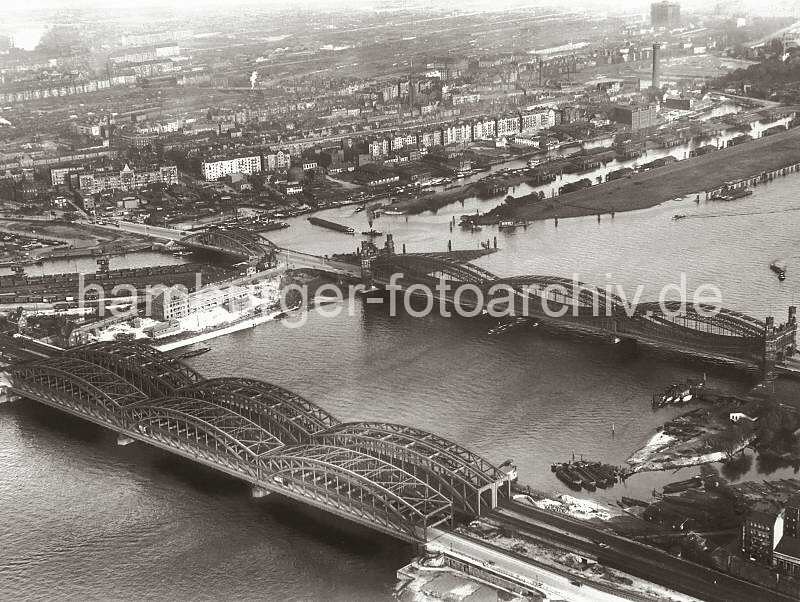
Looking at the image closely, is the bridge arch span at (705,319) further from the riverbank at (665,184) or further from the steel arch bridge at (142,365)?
the riverbank at (665,184)

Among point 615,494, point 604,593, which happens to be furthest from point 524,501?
point 604,593

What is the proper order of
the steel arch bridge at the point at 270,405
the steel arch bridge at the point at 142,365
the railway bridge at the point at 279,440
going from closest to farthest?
the railway bridge at the point at 279,440, the steel arch bridge at the point at 270,405, the steel arch bridge at the point at 142,365

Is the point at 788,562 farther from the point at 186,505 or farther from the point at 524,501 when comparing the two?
the point at 186,505

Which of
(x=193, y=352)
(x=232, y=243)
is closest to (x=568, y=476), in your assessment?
(x=193, y=352)

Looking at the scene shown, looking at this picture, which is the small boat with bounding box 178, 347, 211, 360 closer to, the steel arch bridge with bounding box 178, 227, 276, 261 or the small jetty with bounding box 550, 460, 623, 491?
the steel arch bridge with bounding box 178, 227, 276, 261

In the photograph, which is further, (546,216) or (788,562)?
(546,216)

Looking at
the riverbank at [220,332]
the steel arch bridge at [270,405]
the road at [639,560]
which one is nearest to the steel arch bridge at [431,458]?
the road at [639,560]

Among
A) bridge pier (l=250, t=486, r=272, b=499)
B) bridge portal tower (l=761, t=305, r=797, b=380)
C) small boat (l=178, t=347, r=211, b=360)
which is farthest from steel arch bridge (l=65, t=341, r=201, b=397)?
bridge portal tower (l=761, t=305, r=797, b=380)
